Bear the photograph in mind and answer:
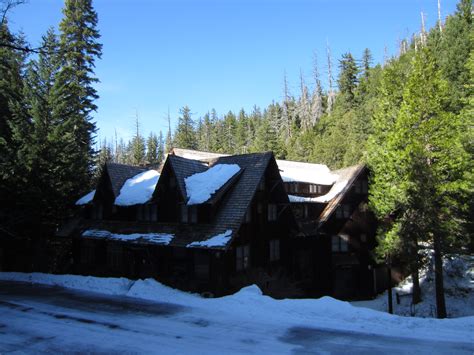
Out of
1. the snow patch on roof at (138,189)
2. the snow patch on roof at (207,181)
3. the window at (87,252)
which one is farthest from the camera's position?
the window at (87,252)

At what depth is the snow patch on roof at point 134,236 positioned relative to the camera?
21.6 meters

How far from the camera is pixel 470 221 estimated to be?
849 inches

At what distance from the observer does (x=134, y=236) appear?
23359mm

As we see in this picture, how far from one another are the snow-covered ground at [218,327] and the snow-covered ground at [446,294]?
1337cm

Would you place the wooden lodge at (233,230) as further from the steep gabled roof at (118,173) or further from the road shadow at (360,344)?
the road shadow at (360,344)

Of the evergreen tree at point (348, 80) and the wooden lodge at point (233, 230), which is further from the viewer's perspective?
the evergreen tree at point (348, 80)

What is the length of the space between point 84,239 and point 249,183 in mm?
14316

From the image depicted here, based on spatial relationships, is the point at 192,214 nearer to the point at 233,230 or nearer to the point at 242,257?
the point at 233,230

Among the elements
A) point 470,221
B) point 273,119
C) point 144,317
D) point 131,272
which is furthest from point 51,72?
point 273,119

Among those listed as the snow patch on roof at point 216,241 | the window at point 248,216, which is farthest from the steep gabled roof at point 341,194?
the snow patch on roof at point 216,241

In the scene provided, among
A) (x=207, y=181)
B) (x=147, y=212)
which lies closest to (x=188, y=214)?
(x=207, y=181)

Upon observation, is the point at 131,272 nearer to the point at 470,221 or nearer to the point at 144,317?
the point at 144,317

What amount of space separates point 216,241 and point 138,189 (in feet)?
31.3

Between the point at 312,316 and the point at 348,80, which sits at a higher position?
the point at 348,80
